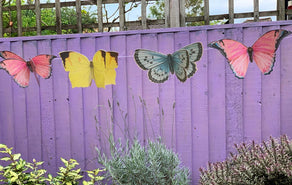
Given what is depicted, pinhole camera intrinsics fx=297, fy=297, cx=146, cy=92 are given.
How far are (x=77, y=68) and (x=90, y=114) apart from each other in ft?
1.52

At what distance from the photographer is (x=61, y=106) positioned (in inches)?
116

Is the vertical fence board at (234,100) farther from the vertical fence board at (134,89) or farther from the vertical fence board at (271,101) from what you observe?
the vertical fence board at (134,89)

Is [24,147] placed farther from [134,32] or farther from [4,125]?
[134,32]

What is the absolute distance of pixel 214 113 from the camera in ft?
8.87

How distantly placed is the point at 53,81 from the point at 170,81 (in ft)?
3.79

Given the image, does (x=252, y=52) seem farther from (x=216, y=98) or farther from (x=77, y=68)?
(x=77, y=68)

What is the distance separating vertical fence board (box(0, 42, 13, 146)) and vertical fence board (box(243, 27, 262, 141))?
2.31 meters

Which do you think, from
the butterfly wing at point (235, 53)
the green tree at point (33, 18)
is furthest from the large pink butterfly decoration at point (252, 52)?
the green tree at point (33, 18)

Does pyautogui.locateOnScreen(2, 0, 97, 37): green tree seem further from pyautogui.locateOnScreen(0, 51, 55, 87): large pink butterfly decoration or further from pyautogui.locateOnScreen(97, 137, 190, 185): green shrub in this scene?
pyautogui.locateOnScreen(97, 137, 190, 185): green shrub

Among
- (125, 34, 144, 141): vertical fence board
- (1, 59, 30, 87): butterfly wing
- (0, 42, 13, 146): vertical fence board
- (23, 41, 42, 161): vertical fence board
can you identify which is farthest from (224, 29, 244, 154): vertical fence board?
(0, 42, 13, 146): vertical fence board

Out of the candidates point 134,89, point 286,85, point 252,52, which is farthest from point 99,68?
point 286,85

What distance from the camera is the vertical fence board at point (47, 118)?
9.63 ft

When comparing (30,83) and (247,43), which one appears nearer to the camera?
(247,43)

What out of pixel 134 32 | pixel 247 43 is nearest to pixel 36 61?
pixel 134 32
